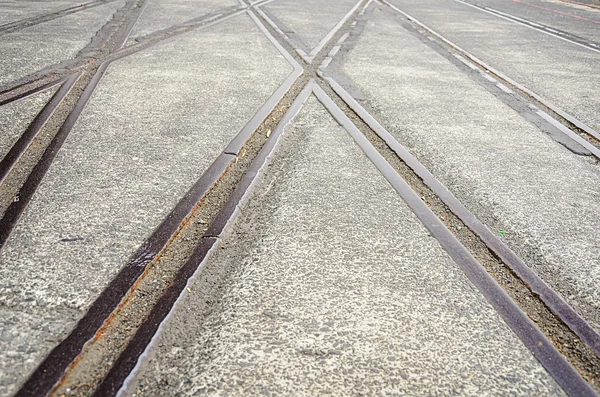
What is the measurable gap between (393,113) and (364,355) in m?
3.07

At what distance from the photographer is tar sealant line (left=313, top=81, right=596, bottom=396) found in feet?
5.72

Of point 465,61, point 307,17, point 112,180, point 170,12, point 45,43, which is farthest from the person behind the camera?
point 307,17

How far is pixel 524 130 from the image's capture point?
4203 mm

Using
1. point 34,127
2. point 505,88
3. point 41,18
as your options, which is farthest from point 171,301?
point 41,18

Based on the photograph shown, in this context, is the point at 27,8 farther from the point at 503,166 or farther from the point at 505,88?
the point at 503,166

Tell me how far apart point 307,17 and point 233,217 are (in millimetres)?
8096

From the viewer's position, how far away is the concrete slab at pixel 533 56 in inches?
204

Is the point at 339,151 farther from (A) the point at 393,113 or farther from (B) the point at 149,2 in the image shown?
(B) the point at 149,2

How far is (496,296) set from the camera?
2141 millimetres

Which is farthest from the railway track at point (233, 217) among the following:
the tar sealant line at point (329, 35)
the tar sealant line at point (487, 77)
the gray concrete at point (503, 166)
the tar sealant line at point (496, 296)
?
the tar sealant line at point (329, 35)

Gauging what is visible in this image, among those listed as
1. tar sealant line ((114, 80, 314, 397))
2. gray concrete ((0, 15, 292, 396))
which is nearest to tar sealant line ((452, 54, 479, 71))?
gray concrete ((0, 15, 292, 396))

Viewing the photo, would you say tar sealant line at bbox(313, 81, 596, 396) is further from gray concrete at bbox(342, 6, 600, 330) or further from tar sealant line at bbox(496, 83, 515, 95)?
tar sealant line at bbox(496, 83, 515, 95)

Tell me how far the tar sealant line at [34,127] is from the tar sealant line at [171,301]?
1.39 metres

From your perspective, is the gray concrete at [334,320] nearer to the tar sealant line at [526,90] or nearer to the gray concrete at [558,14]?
the tar sealant line at [526,90]
